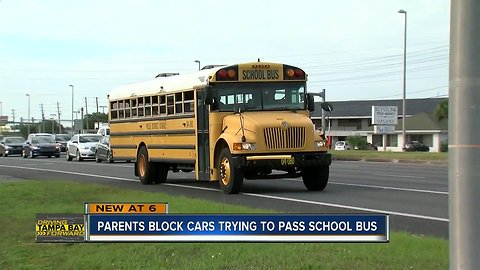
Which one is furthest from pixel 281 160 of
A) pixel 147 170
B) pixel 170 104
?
pixel 147 170

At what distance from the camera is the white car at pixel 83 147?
119 feet

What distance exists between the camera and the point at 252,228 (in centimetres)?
500

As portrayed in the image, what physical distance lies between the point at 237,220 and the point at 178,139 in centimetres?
1101

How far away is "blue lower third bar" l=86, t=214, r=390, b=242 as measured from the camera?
16.1ft

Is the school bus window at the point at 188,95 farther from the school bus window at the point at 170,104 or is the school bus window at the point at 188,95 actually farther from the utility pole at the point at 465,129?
the utility pole at the point at 465,129

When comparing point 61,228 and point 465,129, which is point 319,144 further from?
point 465,129

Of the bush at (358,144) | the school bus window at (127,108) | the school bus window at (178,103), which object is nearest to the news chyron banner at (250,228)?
the school bus window at (178,103)

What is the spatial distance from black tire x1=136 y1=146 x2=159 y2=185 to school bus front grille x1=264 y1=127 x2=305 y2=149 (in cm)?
510

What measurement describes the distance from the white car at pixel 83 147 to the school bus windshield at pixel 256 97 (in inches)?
902

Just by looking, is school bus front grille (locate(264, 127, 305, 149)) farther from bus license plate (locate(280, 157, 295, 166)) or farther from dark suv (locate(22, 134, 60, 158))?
dark suv (locate(22, 134, 60, 158))

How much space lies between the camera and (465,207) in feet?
12.0

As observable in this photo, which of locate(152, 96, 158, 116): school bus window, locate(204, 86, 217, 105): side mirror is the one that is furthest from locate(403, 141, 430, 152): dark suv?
locate(204, 86, 217, 105): side mirror

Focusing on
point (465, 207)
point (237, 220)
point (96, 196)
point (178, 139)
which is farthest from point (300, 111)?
point (465, 207)

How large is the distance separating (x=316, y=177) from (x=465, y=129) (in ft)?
38.1
